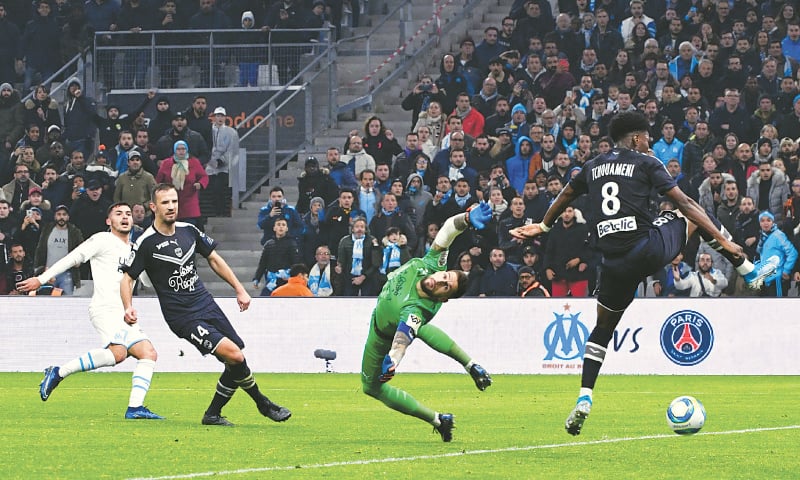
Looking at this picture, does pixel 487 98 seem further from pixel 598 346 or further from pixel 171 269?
pixel 598 346

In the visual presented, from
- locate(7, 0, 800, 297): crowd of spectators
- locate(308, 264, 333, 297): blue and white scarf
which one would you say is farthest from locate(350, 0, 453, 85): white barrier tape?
locate(308, 264, 333, 297): blue and white scarf

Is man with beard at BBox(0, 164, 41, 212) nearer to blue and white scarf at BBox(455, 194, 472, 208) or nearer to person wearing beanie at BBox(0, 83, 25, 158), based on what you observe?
person wearing beanie at BBox(0, 83, 25, 158)

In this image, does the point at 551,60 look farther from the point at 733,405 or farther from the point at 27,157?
the point at 733,405

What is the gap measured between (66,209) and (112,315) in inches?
382

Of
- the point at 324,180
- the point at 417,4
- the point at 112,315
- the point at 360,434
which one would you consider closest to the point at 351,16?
the point at 417,4

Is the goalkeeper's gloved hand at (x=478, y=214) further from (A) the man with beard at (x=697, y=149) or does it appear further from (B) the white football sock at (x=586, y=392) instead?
(A) the man with beard at (x=697, y=149)

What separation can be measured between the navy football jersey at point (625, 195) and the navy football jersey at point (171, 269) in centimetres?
383

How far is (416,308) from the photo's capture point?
1055cm

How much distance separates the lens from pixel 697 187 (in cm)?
2236

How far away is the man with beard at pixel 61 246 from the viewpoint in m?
23.6

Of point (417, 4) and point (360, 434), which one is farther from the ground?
point (417, 4)

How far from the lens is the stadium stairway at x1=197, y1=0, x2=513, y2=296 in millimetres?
26625

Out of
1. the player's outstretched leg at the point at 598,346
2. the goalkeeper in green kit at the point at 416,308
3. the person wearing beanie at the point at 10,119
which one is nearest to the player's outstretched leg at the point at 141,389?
the goalkeeper in green kit at the point at 416,308

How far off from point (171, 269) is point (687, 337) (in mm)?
10138
